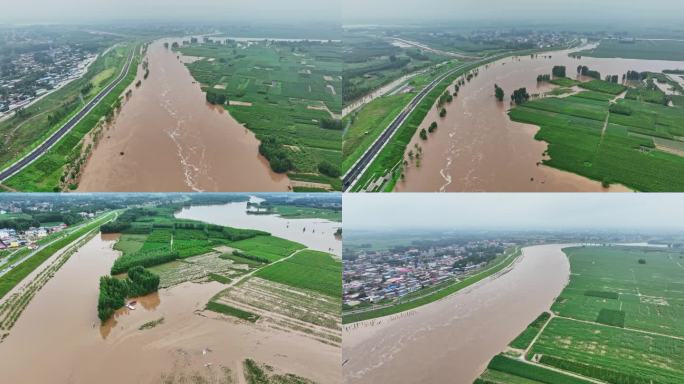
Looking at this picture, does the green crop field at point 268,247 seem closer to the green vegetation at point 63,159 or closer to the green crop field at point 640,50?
the green vegetation at point 63,159

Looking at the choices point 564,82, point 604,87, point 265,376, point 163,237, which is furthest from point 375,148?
point 604,87

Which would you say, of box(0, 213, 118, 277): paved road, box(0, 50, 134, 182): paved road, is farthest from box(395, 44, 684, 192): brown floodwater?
box(0, 213, 118, 277): paved road

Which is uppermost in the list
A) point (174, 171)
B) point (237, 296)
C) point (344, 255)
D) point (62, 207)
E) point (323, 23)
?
point (323, 23)

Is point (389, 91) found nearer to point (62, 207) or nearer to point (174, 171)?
point (174, 171)

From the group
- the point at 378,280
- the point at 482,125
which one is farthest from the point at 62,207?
the point at 482,125

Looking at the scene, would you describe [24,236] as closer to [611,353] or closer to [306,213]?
[306,213]

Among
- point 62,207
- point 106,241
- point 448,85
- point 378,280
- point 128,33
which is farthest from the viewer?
point 128,33
